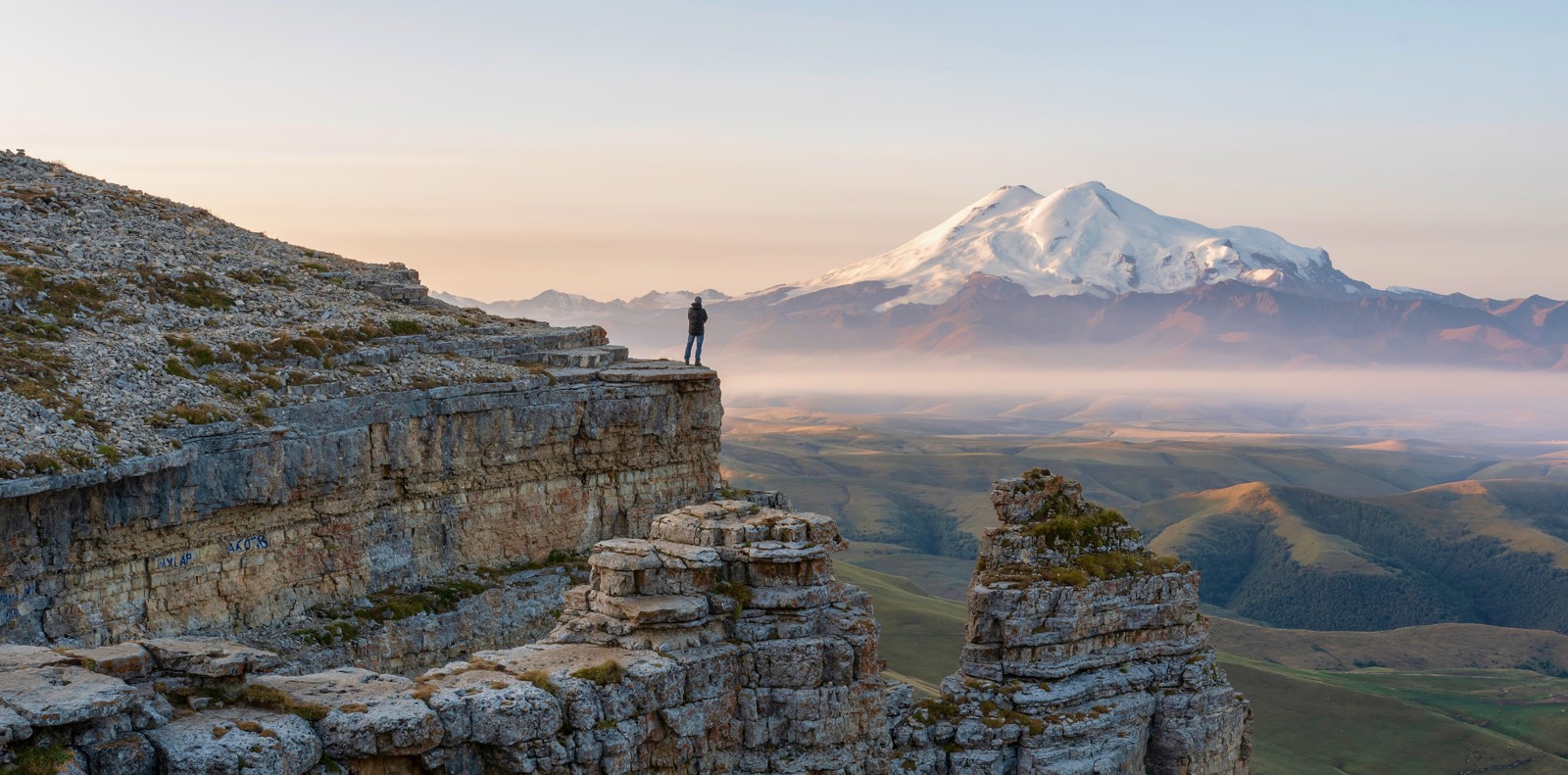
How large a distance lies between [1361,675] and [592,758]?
434 feet

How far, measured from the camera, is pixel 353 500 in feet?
120

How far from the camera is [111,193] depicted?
4744cm

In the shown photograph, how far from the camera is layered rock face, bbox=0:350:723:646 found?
1147 inches

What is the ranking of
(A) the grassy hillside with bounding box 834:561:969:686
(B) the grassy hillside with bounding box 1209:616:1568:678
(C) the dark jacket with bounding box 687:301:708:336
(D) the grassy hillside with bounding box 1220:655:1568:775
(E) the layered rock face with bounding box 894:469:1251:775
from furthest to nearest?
(B) the grassy hillside with bounding box 1209:616:1568:678, (A) the grassy hillside with bounding box 834:561:969:686, (D) the grassy hillside with bounding box 1220:655:1568:775, (C) the dark jacket with bounding box 687:301:708:336, (E) the layered rock face with bounding box 894:469:1251:775

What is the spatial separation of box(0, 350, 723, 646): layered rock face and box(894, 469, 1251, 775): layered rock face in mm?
14478

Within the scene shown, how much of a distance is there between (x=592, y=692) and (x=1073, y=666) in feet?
44.8

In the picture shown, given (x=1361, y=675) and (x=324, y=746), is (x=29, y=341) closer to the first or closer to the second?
(x=324, y=746)

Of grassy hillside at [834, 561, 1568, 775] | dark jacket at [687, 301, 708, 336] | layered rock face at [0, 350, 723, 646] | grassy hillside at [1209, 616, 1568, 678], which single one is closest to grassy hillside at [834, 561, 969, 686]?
grassy hillside at [834, 561, 1568, 775]

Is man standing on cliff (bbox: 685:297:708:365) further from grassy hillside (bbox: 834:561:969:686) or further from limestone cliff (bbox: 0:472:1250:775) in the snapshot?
grassy hillside (bbox: 834:561:969:686)

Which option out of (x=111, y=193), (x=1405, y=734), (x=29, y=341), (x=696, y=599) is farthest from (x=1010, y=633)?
(x=1405, y=734)

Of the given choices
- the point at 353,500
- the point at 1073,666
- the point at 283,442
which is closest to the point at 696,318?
the point at 353,500

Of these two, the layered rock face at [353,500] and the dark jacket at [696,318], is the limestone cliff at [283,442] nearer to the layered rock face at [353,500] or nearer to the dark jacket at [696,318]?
the layered rock face at [353,500]

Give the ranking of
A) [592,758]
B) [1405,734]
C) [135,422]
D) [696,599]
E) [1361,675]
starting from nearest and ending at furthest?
[592,758] < [696,599] < [135,422] < [1405,734] < [1361,675]

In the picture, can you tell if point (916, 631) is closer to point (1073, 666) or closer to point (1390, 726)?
point (1390, 726)
